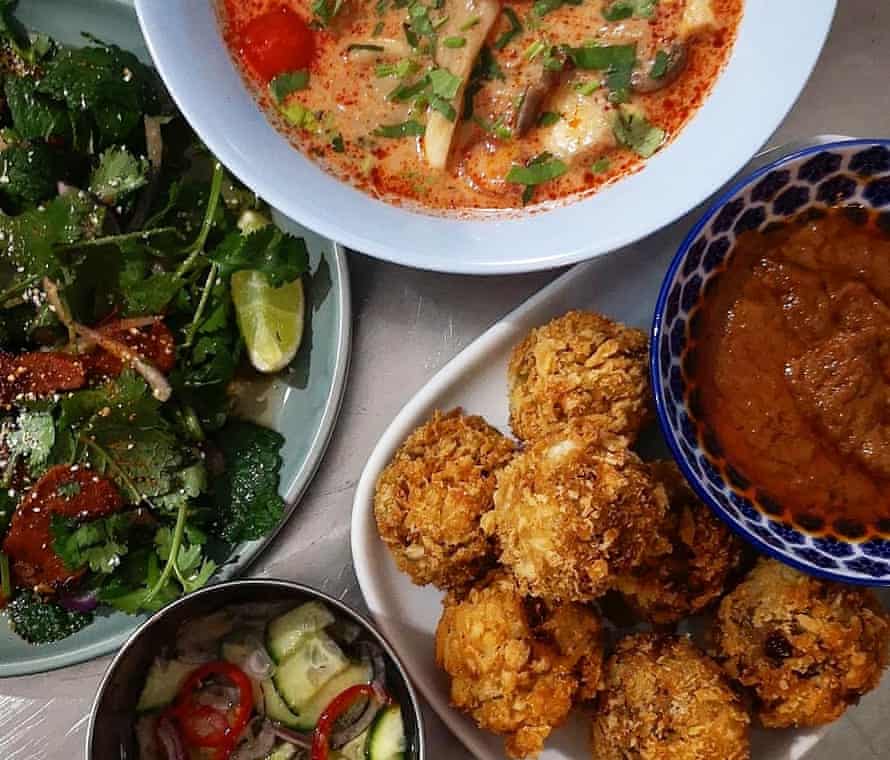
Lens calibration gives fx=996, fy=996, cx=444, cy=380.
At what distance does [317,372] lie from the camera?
291 cm

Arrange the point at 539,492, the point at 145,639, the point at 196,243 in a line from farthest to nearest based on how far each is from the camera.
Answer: the point at 196,243, the point at 145,639, the point at 539,492

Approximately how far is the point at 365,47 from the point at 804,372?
1422mm

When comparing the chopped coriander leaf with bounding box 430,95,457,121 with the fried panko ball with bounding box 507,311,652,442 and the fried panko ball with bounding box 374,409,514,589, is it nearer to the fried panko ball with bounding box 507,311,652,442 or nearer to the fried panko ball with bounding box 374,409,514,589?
the fried panko ball with bounding box 507,311,652,442

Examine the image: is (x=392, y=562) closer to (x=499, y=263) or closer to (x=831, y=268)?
(x=499, y=263)

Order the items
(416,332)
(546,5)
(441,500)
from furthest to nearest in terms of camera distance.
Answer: (416,332) → (546,5) → (441,500)

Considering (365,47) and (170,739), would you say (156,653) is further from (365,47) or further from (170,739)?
(365,47)

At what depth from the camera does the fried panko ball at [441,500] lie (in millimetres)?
2520

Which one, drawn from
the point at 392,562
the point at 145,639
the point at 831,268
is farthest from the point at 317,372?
the point at 831,268

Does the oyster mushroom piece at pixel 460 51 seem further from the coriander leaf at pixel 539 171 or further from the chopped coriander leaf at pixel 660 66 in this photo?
the chopped coriander leaf at pixel 660 66

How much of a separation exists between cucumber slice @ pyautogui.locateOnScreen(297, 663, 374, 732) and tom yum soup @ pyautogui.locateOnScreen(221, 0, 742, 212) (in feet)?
4.25

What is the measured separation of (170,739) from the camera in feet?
9.11

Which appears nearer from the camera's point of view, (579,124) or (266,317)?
(579,124)

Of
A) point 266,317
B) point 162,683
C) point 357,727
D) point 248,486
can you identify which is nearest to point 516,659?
point 357,727

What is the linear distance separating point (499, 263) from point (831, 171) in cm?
86
